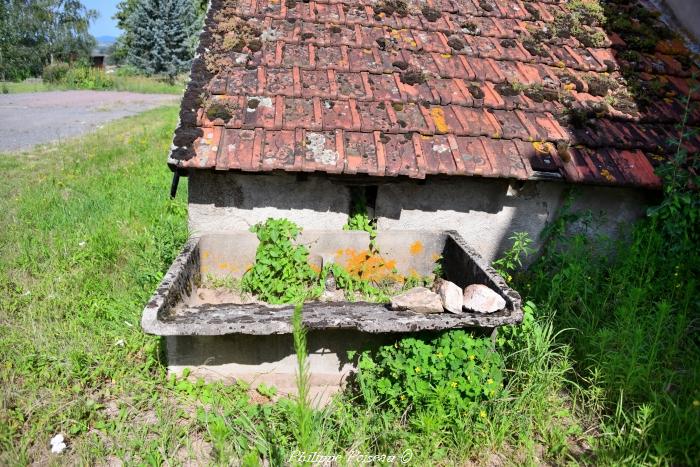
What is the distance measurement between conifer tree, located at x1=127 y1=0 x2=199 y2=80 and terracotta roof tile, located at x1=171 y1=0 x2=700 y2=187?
92.1 feet

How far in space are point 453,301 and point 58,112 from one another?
17736mm

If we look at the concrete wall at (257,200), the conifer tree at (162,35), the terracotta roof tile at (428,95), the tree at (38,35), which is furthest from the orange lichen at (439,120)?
the tree at (38,35)

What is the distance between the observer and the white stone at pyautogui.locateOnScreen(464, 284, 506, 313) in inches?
112

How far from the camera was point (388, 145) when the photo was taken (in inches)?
140

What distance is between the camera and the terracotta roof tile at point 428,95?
11.5 feet

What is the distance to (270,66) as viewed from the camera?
4051 mm

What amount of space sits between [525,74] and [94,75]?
28.3m

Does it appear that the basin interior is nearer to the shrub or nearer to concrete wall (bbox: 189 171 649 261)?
concrete wall (bbox: 189 171 649 261)

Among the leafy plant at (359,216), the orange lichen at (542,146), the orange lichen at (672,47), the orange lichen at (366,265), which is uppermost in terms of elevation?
the orange lichen at (672,47)

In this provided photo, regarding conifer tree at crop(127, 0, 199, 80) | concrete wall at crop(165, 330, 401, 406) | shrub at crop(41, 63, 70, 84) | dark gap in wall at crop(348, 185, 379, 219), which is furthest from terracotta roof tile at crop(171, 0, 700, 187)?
conifer tree at crop(127, 0, 199, 80)

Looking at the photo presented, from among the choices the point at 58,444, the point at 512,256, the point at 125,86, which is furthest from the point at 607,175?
the point at 125,86

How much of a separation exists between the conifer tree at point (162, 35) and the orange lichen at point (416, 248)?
2979 centimetres

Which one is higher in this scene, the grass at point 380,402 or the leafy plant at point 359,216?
the leafy plant at point 359,216

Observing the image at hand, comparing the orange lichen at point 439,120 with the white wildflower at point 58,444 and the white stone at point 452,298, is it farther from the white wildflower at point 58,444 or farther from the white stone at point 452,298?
the white wildflower at point 58,444
